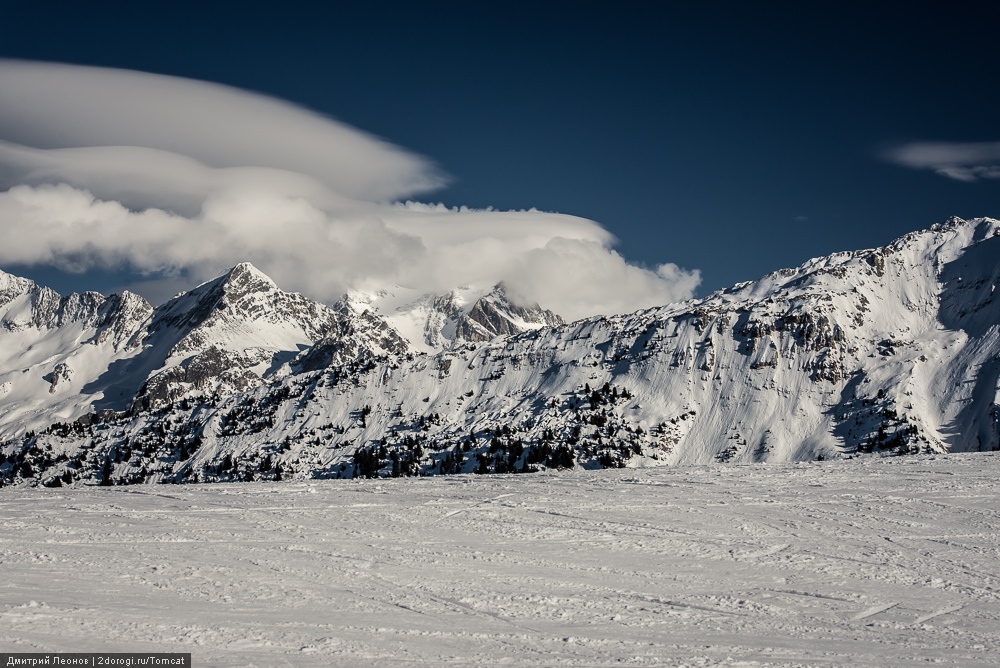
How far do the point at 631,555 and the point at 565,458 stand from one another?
167m

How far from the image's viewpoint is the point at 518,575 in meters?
25.7

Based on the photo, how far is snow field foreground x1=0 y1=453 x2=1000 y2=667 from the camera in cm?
1880

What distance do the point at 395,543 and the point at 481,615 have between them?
954cm

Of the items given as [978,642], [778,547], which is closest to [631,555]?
[778,547]

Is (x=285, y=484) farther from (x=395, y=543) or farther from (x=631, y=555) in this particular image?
(x=631, y=555)

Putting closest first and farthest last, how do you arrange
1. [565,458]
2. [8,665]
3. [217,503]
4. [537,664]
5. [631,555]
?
[8,665]
[537,664]
[631,555]
[217,503]
[565,458]

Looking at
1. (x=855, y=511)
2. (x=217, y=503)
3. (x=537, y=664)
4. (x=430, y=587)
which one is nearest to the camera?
(x=537, y=664)

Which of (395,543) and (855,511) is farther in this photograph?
(855,511)

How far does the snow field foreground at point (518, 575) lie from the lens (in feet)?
61.7

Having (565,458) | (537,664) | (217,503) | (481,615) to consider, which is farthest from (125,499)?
(565,458)

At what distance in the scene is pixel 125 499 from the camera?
4116 centimetres

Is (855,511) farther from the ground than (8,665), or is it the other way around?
(855,511)

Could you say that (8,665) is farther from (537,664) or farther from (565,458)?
(565,458)

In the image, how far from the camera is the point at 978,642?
1978 centimetres
